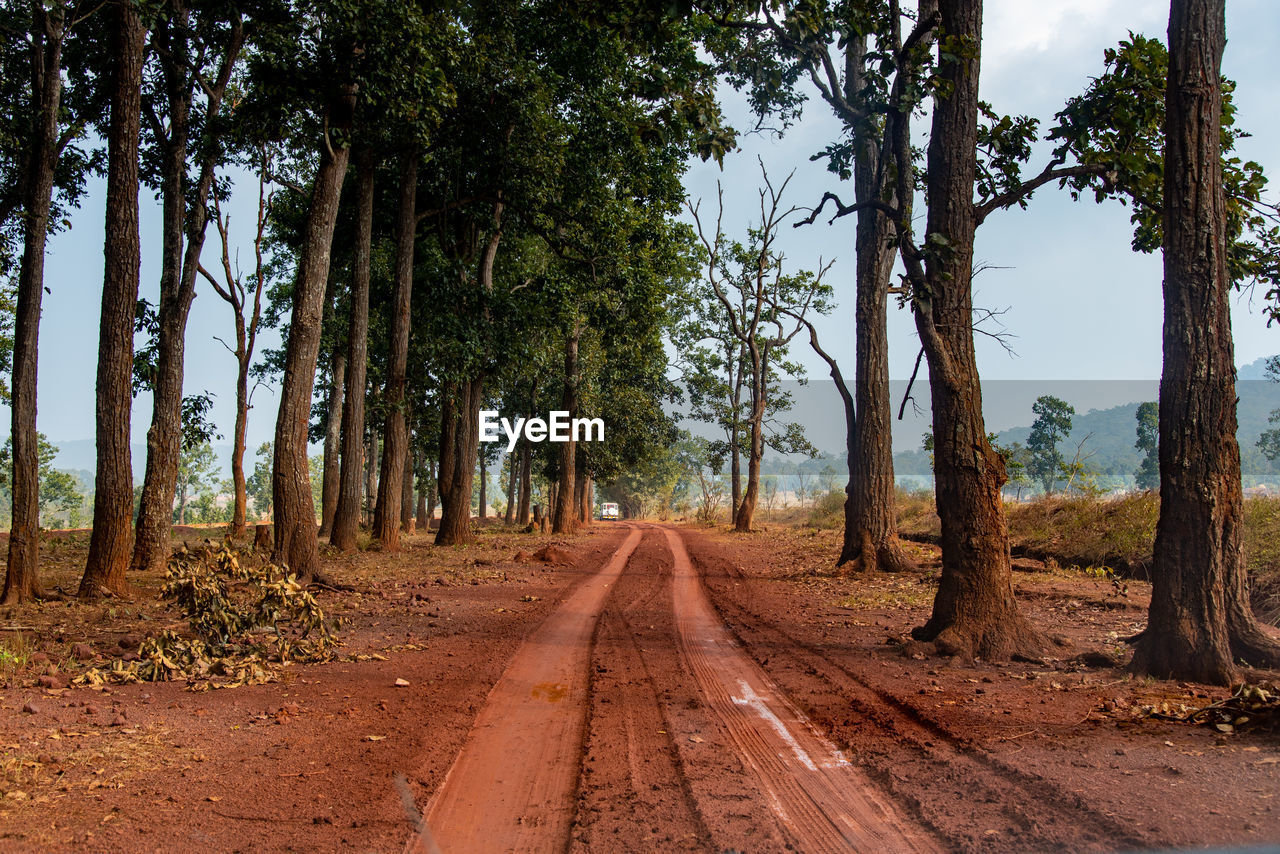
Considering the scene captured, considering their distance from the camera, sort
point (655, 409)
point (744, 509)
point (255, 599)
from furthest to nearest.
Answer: point (655, 409)
point (744, 509)
point (255, 599)

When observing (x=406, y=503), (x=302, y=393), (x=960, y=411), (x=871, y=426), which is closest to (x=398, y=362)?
(x=302, y=393)

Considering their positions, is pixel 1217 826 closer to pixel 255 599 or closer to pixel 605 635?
pixel 605 635

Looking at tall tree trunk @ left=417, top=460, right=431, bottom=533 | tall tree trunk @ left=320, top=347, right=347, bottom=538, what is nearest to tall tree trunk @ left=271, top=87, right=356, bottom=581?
tall tree trunk @ left=320, top=347, right=347, bottom=538

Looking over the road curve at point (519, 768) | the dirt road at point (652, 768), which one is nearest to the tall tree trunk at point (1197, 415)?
the dirt road at point (652, 768)

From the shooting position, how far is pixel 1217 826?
10.6ft

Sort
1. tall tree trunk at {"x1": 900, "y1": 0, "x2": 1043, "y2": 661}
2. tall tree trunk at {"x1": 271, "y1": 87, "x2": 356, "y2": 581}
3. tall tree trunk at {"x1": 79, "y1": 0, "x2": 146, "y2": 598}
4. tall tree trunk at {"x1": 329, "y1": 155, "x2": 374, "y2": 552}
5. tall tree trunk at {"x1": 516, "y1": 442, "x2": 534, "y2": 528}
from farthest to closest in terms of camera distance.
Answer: tall tree trunk at {"x1": 516, "y1": 442, "x2": 534, "y2": 528} < tall tree trunk at {"x1": 329, "y1": 155, "x2": 374, "y2": 552} < tall tree trunk at {"x1": 271, "y1": 87, "x2": 356, "y2": 581} < tall tree trunk at {"x1": 79, "y1": 0, "x2": 146, "y2": 598} < tall tree trunk at {"x1": 900, "y1": 0, "x2": 1043, "y2": 661}

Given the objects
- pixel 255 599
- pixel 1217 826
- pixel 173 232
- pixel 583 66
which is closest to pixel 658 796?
pixel 1217 826

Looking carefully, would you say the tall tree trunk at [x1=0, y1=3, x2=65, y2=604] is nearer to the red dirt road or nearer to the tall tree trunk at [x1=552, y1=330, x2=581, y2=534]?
the red dirt road

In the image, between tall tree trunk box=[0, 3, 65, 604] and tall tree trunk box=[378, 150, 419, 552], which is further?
tall tree trunk box=[378, 150, 419, 552]

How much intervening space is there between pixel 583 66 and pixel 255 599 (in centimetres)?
1475

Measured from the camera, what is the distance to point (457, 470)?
21891 millimetres

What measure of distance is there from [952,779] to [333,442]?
27.8 m

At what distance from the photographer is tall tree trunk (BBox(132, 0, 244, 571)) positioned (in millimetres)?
13047

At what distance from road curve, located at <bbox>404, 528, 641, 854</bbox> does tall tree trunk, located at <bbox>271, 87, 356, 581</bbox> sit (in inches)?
248
